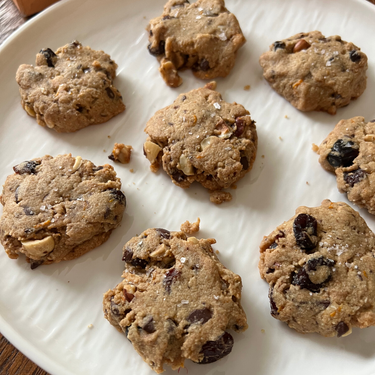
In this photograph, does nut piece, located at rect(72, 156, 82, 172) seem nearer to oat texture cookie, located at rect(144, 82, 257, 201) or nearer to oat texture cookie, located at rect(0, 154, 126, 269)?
oat texture cookie, located at rect(0, 154, 126, 269)

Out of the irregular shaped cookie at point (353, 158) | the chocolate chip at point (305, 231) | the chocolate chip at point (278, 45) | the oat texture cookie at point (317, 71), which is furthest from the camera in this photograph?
the chocolate chip at point (278, 45)

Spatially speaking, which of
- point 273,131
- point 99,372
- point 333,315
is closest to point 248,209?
point 273,131

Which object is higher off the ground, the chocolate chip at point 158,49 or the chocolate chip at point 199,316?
the chocolate chip at point 158,49

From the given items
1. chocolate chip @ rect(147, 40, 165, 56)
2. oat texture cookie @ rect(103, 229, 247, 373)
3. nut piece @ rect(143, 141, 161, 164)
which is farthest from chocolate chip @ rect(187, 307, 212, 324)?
chocolate chip @ rect(147, 40, 165, 56)

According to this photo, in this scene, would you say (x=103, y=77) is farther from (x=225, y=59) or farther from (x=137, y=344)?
(x=137, y=344)

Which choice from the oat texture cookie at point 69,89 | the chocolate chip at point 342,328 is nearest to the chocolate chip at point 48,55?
the oat texture cookie at point 69,89

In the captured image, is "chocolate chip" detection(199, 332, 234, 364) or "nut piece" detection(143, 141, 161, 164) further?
"nut piece" detection(143, 141, 161, 164)

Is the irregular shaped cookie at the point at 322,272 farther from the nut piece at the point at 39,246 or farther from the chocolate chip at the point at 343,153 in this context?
the nut piece at the point at 39,246
